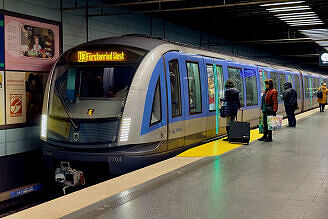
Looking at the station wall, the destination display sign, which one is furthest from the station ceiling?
the destination display sign

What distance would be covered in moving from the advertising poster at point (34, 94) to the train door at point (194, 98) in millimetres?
3763

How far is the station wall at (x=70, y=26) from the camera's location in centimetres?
955

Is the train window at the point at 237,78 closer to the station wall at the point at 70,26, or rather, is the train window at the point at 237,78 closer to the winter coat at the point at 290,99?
the winter coat at the point at 290,99

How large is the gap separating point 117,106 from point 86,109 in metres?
0.65

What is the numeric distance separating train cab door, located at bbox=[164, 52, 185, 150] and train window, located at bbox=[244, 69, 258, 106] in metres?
5.75

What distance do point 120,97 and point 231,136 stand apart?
3468 mm

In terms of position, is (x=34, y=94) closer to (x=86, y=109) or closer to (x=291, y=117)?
(x=86, y=109)

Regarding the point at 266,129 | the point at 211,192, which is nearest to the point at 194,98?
the point at 266,129

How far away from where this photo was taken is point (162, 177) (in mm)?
6273

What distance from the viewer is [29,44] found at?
10.0 meters

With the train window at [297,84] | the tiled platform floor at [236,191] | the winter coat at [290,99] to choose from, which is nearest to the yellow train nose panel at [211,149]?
the tiled platform floor at [236,191]

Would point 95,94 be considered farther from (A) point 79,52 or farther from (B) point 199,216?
(B) point 199,216

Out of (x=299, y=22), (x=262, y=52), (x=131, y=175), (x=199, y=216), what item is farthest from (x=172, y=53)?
(x=262, y=52)

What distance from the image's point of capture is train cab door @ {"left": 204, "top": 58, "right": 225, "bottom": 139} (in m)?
10.8
